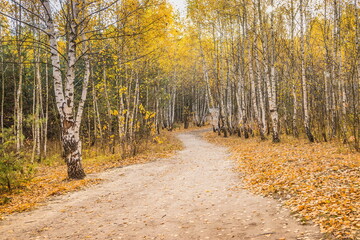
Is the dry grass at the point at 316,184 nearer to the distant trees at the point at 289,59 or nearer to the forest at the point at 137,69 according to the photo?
the forest at the point at 137,69

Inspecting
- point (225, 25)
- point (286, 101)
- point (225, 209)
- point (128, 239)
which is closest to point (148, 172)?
point (225, 209)

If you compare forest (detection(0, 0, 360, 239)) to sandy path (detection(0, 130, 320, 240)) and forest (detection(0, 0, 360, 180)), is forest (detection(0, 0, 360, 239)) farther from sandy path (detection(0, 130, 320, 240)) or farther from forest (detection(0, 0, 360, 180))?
sandy path (detection(0, 130, 320, 240))

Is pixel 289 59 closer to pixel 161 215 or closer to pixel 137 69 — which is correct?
pixel 137 69

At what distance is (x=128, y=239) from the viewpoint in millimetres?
4902

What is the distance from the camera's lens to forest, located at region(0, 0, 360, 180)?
9.76 meters

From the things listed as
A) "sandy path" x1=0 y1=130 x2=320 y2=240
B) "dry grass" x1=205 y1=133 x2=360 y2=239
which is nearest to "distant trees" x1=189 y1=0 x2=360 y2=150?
"dry grass" x1=205 y1=133 x2=360 y2=239

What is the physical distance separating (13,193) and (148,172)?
16.0 ft

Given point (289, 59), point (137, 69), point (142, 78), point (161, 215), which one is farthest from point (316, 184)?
point (289, 59)

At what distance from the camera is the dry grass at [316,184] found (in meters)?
4.50

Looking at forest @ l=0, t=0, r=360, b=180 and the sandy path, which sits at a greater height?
forest @ l=0, t=0, r=360, b=180

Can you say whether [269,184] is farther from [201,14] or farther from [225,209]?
[201,14]

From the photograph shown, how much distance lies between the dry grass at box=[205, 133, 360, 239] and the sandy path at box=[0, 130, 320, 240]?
0.40 metres

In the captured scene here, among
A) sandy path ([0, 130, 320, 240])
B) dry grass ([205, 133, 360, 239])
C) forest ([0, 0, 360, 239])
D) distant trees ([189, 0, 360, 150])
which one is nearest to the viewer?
dry grass ([205, 133, 360, 239])

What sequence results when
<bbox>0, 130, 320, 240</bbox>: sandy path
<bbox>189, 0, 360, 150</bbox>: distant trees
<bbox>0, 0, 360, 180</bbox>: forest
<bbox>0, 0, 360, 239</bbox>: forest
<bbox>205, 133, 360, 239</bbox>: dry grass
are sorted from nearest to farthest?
1. <bbox>205, 133, 360, 239</bbox>: dry grass
2. <bbox>0, 130, 320, 240</bbox>: sandy path
3. <bbox>0, 0, 360, 239</bbox>: forest
4. <bbox>0, 0, 360, 180</bbox>: forest
5. <bbox>189, 0, 360, 150</bbox>: distant trees
